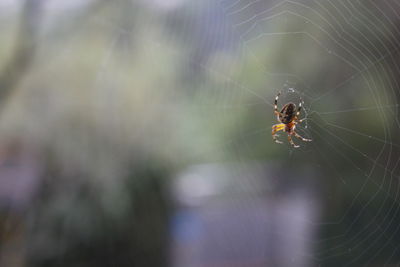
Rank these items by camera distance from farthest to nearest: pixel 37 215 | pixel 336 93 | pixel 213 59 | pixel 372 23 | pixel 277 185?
1. pixel 277 185
2. pixel 37 215
3. pixel 213 59
4. pixel 336 93
5. pixel 372 23

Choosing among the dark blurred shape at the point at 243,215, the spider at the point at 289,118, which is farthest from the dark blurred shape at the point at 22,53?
the spider at the point at 289,118

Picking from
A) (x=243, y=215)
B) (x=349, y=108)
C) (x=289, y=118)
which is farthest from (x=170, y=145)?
(x=289, y=118)

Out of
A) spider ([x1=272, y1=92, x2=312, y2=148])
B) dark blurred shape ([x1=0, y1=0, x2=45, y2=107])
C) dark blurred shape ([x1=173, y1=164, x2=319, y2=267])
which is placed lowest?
spider ([x1=272, y1=92, x2=312, y2=148])

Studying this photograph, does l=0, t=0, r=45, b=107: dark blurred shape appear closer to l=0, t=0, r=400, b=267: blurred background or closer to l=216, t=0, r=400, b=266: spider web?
l=0, t=0, r=400, b=267: blurred background

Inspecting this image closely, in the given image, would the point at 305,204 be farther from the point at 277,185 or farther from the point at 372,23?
the point at 372,23

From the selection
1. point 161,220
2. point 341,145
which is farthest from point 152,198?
→ point 341,145

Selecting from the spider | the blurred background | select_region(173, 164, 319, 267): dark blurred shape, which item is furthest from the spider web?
select_region(173, 164, 319, 267): dark blurred shape

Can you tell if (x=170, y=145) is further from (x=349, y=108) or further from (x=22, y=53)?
(x=349, y=108)

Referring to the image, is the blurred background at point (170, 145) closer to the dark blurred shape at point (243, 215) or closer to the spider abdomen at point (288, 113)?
the dark blurred shape at point (243, 215)

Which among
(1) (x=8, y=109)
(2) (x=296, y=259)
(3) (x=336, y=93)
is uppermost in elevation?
(1) (x=8, y=109)
